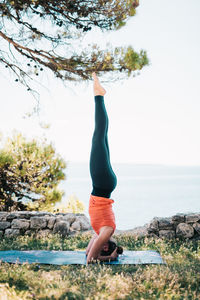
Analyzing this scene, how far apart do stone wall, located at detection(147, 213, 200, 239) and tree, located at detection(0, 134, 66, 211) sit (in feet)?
8.51

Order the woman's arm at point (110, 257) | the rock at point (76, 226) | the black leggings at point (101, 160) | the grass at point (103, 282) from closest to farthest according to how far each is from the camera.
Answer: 1. the grass at point (103, 282)
2. the woman's arm at point (110, 257)
3. the black leggings at point (101, 160)
4. the rock at point (76, 226)

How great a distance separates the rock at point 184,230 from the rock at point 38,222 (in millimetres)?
2667

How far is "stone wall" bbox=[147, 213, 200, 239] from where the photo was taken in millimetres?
5711

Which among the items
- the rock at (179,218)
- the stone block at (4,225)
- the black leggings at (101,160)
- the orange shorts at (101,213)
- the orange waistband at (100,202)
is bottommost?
the stone block at (4,225)

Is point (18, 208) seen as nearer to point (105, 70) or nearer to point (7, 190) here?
point (7, 190)

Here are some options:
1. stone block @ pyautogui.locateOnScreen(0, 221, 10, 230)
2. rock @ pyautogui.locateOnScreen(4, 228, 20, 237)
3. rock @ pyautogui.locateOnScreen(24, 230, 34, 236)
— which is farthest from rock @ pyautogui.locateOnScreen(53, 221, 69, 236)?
stone block @ pyautogui.locateOnScreen(0, 221, 10, 230)

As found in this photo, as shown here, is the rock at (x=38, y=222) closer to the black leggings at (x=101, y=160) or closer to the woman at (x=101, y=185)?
the woman at (x=101, y=185)

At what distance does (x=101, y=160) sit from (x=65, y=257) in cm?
148

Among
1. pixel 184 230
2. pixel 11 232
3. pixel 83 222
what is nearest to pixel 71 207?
pixel 83 222

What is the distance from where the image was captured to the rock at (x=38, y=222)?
6.32 meters

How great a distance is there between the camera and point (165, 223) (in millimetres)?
5906

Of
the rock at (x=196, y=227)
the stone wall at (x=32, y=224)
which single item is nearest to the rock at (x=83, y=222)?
the stone wall at (x=32, y=224)

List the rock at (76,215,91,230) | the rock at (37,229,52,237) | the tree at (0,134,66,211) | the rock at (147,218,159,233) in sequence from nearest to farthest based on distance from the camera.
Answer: the rock at (147,218,159,233) → the rock at (37,229,52,237) → the rock at (76,215,91,230) → the tree at (0,134,66,211)

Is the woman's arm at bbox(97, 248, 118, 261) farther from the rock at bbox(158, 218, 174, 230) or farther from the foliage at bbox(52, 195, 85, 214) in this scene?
the foliage at bbox(52, 195, 85, 214)
